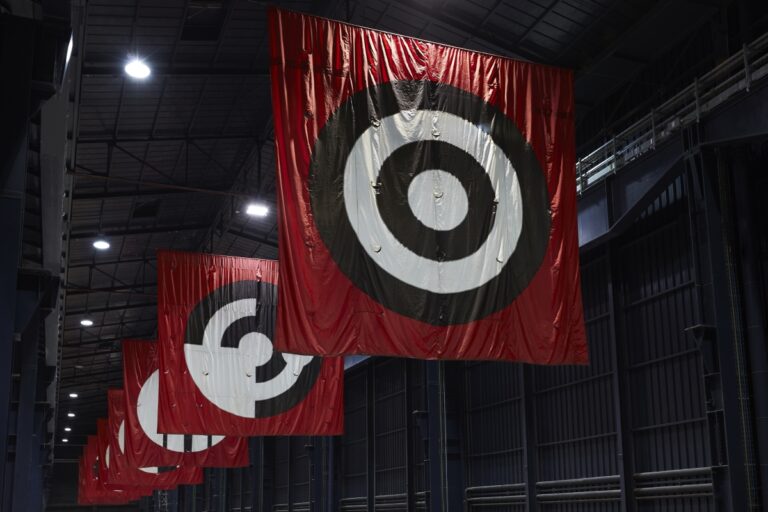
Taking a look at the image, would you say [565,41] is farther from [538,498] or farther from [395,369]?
[395,369]

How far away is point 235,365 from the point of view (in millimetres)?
26578

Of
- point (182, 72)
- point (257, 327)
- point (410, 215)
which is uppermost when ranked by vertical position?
point (182, 72)

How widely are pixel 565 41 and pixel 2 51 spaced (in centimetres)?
1559

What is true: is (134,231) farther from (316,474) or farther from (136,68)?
(136,68)

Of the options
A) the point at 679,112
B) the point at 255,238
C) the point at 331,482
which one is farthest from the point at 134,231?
the point at 679,112

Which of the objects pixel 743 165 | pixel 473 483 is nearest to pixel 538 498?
pixel 473 483

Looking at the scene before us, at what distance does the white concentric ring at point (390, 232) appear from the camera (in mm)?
13070

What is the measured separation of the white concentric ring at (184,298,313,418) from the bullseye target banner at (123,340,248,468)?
8419mm

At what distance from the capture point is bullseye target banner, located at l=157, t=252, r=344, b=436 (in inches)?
1003

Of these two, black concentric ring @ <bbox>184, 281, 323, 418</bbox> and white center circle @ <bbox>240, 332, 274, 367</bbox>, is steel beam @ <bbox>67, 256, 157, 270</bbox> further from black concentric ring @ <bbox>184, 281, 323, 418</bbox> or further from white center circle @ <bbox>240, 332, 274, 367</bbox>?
white center circle @ <bbox>240, 332, 274, 367</bbox>

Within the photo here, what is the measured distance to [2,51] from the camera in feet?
39.4

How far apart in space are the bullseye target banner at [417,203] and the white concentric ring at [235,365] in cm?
1276

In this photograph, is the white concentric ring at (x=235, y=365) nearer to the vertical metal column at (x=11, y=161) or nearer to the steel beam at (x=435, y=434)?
the steel beam at (x=435, y=434)

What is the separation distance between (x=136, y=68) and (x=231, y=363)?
357 inches
